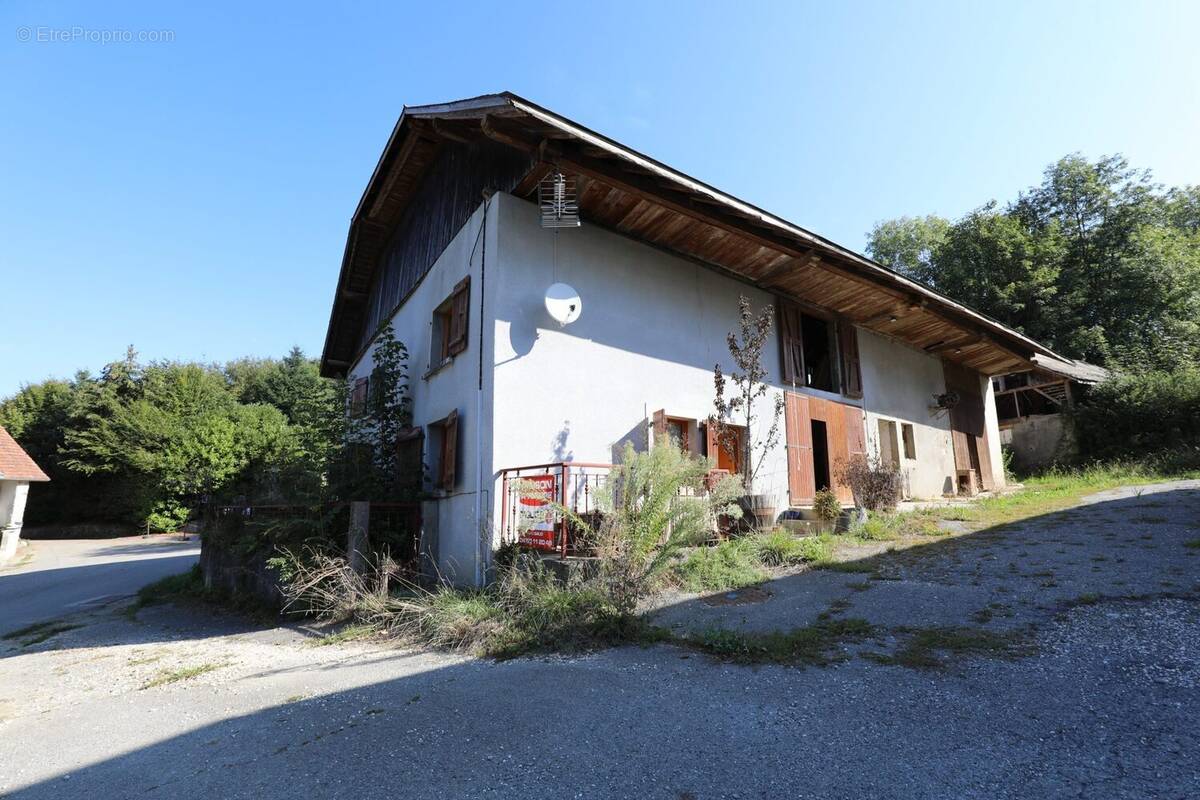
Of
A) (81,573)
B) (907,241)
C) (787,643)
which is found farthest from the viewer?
Answer: (907,241)

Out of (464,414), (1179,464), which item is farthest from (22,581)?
(1179,464)

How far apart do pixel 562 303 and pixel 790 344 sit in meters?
5.10

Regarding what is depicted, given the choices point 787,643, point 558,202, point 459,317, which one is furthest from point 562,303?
point 787,643

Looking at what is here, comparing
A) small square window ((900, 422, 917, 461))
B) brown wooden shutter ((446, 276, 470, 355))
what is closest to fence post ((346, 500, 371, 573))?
brown wooden shutter ((446, 276, 470, 355))

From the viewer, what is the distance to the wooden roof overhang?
661cm

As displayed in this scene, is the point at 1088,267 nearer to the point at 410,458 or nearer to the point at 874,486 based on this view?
the point at 874,486

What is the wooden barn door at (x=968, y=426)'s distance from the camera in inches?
553

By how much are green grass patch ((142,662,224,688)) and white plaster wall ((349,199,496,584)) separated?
2.70 metres

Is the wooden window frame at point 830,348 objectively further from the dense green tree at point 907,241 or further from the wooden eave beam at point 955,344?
the dense green tree at point 907,241

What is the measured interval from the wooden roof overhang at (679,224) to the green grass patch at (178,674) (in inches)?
244

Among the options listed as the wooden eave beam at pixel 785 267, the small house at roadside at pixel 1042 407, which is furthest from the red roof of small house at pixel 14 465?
the small house at roadside at pixel 1042 407

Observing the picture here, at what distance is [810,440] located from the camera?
10406 mm

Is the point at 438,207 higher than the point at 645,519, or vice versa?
the point at 438,207

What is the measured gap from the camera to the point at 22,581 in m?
13.3
